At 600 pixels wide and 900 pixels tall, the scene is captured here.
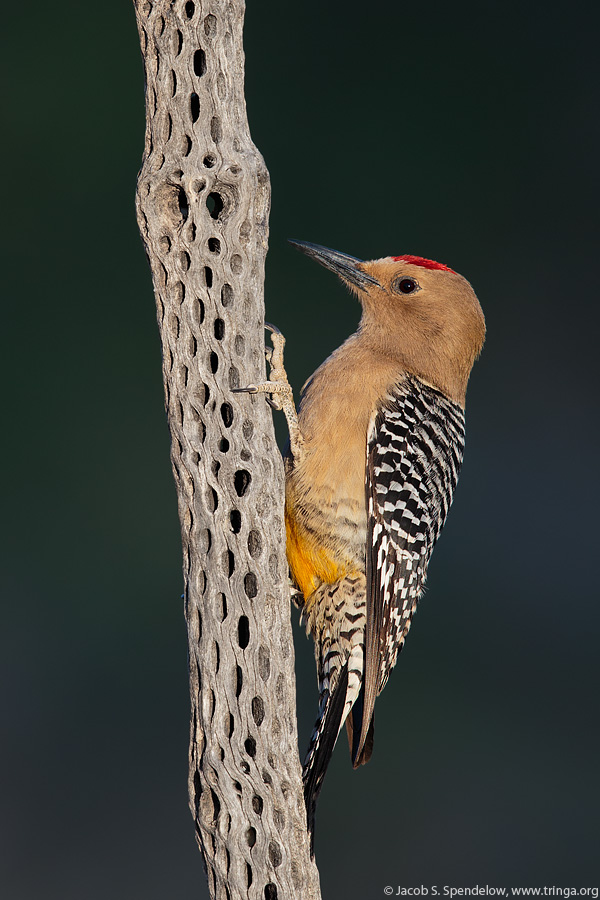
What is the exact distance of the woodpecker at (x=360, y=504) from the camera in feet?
7.48

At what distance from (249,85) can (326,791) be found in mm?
4591

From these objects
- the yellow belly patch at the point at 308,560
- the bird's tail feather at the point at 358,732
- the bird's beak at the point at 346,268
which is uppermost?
the bird's beak at the point at 346,268

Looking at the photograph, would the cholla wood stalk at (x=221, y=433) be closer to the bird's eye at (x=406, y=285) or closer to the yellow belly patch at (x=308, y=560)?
the yellow belly patch at (x=308, y=560)

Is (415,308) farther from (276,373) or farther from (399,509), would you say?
(276,373)

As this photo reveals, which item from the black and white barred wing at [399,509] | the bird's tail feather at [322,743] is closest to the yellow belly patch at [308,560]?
the black and white barred wing at [399,509]

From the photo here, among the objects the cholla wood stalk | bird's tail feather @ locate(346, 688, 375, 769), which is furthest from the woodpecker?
the cholla wood stalk

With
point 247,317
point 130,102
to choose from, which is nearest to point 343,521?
point 247,317

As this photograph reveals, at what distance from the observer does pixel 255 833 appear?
6.20 ft

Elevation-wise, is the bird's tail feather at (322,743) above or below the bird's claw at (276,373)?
below

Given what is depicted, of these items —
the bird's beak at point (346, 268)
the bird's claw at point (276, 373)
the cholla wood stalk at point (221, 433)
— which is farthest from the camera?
the bird's beak at point (346, 268)

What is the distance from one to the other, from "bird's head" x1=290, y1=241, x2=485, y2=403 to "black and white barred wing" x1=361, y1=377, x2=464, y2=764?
4.7 inches

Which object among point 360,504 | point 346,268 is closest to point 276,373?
point 360,504

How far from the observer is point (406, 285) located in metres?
2.70

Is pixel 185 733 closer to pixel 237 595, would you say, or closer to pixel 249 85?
pixel 237 595
